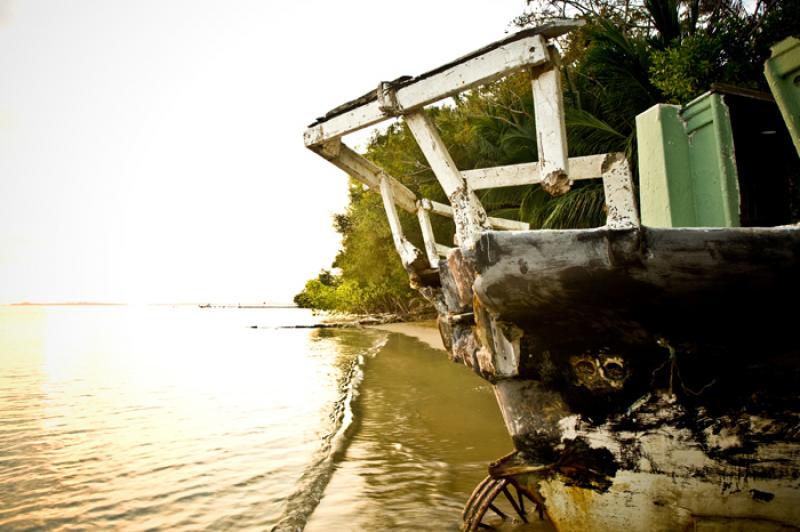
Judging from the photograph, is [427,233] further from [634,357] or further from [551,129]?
[634,357]

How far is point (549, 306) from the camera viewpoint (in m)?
1.75

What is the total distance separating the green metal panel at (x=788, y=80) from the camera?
2650mm

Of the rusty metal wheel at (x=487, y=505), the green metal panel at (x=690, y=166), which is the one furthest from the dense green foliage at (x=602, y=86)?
the rusty metal wheel at (x=487, y=505)

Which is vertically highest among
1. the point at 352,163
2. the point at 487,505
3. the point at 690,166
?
the point at 352,163

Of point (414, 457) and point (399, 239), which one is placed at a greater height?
point (399, 239)

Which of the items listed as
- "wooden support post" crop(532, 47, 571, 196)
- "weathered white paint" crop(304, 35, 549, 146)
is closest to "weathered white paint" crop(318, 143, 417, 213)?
"weathered white paint" crop(304, 35, 549, 146)

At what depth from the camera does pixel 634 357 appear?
1.75 meters

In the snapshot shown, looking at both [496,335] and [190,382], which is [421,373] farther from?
[496,335]

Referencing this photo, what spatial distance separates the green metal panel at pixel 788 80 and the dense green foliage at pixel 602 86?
1163 millimetres

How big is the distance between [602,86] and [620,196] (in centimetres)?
967

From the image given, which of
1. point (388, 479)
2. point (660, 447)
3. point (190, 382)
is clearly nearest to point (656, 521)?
point (660, 447)

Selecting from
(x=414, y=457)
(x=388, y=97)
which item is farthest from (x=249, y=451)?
(x=388, y=97)

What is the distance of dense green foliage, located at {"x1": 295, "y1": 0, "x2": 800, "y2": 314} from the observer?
6.94m

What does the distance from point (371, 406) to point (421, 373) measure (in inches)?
109
